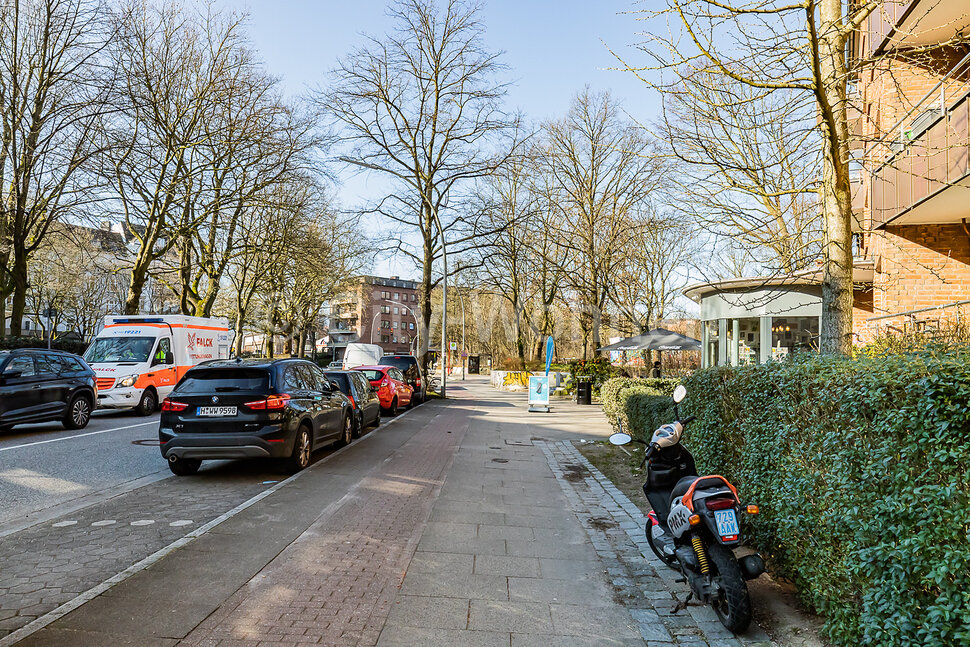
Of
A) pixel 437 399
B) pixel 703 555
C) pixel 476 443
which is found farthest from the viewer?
pixel 437 399

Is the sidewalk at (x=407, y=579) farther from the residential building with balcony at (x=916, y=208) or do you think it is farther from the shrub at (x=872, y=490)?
the residential building with balcony at (x=916, y=208)

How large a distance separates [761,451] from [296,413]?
6.48m

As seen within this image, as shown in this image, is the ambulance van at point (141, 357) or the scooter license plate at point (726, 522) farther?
the ambulance van at point (141, 357)

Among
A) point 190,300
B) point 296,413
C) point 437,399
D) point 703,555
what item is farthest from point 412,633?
point 190,300

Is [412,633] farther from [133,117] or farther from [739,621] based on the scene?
[133,117]

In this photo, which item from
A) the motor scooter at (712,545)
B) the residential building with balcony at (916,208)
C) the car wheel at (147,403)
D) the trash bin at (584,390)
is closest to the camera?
the motor scooter at (712,545)

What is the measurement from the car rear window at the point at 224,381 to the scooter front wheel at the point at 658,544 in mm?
5640

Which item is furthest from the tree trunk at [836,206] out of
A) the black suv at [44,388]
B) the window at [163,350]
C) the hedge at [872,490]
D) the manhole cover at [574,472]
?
the window at [163,350]

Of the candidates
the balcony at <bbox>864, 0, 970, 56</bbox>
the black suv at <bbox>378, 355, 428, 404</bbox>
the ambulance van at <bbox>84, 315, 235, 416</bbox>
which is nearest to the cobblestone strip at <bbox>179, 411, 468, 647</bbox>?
the balcony at <bbox>864, 0, 970, 56</bbox>

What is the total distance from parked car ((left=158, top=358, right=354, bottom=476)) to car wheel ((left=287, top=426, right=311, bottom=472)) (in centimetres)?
1

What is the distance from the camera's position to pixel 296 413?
9273mm

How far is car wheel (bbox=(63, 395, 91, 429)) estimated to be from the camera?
44.8 ft

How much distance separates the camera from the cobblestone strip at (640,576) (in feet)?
13.5

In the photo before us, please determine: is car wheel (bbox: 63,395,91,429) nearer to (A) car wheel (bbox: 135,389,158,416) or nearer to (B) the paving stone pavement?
(A) car wheel (bbox: 135,389,158,416)
